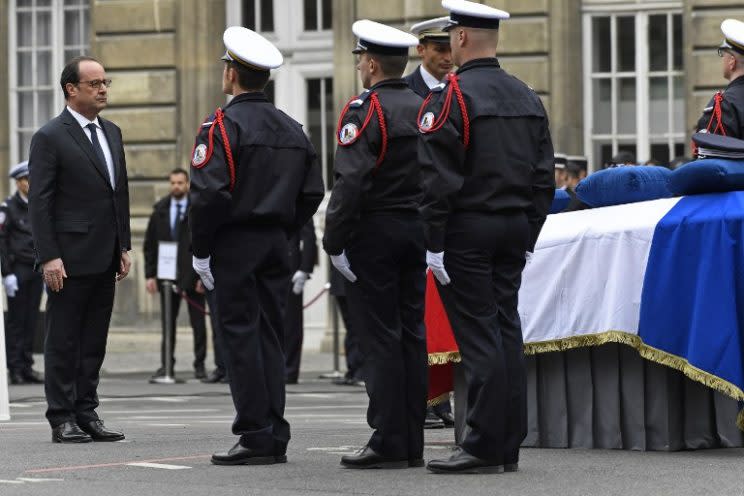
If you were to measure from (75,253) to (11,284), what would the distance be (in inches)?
297

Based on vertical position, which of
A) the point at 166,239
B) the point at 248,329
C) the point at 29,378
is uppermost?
the point at 166,239

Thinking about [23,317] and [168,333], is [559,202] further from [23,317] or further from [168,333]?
[23,317]

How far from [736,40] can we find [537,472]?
295 cm

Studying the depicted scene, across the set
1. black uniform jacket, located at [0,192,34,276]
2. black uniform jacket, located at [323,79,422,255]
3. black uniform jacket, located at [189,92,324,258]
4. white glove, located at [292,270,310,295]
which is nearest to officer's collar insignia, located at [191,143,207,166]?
black uniform jacket, located at [189,92,324,258]

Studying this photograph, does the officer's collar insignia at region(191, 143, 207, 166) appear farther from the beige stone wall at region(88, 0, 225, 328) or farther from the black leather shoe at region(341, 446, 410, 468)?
the beige stone wall at region(88, 0, 225, 328)

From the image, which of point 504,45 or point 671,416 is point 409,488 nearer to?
point 671,416

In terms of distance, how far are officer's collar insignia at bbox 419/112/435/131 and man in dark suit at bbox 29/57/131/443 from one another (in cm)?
255

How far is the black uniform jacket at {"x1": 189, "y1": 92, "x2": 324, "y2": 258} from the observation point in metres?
8.12

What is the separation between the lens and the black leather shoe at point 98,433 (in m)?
9.66

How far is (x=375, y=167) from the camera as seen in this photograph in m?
8.03

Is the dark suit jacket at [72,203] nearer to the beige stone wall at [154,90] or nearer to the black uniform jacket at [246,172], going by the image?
the black uniform jacket at [246,172]

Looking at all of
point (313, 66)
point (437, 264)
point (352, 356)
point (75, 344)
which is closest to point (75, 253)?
point (75, 344)

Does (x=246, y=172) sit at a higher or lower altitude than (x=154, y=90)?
lower

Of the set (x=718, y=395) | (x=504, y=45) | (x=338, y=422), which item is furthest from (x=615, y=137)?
(x=718, y=395)
